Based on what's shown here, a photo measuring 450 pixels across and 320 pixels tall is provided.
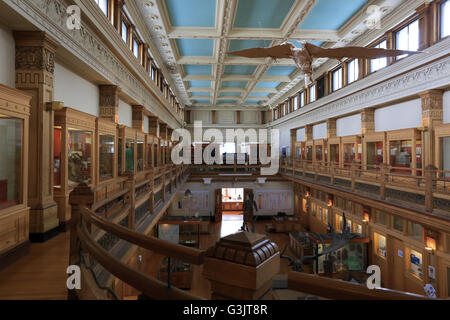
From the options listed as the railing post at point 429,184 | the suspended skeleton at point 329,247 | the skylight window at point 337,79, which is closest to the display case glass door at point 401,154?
the railing post at point 429,184

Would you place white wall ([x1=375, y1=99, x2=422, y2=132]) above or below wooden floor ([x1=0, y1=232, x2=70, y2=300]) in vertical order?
above

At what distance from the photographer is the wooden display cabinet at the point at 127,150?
332 inches

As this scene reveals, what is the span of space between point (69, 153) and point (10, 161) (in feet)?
5.47

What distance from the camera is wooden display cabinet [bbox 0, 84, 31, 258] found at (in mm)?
3477

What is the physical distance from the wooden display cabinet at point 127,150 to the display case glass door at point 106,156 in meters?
0.59

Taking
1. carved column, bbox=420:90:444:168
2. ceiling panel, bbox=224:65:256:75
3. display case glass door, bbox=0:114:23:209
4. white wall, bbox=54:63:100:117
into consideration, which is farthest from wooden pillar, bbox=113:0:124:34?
carved column, bbox=420:90:444:168

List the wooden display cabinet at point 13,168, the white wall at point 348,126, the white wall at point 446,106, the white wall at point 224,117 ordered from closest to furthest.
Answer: the wooden display cabinet at point 13,168
the white wall at point 446,106
the white wall at point 348,126
the white wall at point 224,117

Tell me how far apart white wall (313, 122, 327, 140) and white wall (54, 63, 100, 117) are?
13647 millimetres

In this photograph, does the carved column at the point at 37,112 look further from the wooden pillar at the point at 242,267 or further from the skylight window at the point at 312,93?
the skylight window at the point at 312,93

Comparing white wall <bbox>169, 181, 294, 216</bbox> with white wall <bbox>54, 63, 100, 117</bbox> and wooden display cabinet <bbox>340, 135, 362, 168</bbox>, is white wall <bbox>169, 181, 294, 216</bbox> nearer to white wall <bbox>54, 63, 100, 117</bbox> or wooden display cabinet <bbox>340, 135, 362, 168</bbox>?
wooden display cabinet <bbox>340, 135, 362, 168</bbox>

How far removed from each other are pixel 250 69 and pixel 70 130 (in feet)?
43.6

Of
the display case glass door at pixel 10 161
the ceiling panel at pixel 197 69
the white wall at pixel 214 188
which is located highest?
the ceiling panel at pixel 197 69
